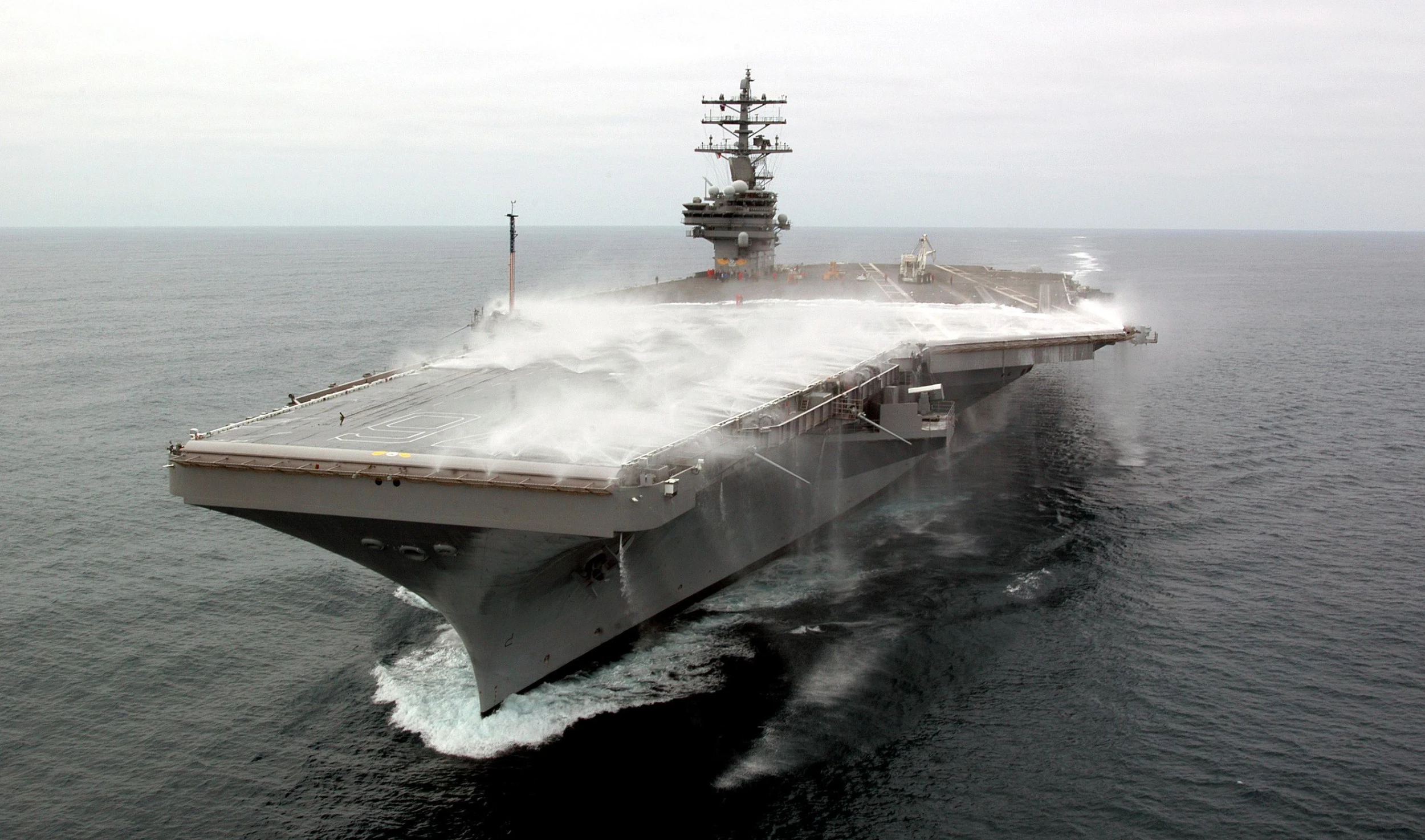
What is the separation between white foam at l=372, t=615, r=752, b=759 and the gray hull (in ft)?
1.27

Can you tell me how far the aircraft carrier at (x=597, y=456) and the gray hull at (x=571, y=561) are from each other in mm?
42

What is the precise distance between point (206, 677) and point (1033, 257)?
11775 cm

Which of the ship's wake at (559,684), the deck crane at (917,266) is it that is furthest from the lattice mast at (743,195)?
the ship's wake at (559,684)

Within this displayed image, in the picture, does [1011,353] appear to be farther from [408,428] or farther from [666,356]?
[408,428]

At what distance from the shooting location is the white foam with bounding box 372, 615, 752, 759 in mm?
15812

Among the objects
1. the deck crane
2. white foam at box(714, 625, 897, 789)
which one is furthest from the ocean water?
the deck crane

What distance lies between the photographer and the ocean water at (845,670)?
46.0 ft

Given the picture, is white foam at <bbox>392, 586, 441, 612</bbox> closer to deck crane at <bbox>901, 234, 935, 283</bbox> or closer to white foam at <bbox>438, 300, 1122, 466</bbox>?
white foam at <bbox>438, 300, 1122, 466</bbox>

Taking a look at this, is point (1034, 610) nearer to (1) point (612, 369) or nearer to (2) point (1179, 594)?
(2) point (1179, 594)

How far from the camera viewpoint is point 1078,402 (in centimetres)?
3991

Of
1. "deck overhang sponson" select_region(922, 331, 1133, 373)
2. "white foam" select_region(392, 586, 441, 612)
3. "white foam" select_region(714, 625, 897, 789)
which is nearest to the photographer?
"white foam" select_region(714, 625, 897, 789)

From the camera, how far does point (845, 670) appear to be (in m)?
17.5

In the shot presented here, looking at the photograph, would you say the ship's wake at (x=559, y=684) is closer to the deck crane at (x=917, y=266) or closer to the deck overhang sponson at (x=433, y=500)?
the deck overhang sponson at (x=433, y=500)

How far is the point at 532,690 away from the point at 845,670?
4992 millimetres
